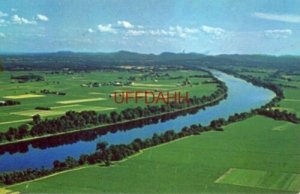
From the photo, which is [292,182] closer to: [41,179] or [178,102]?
[178,102]

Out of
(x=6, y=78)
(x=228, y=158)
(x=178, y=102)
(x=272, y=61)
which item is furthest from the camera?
(x=272, y=61)

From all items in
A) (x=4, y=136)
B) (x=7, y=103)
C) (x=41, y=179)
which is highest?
(x=7, y=103)

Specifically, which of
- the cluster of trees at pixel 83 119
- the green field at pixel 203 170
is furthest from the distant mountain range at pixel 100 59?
the green field at pixel 203 170

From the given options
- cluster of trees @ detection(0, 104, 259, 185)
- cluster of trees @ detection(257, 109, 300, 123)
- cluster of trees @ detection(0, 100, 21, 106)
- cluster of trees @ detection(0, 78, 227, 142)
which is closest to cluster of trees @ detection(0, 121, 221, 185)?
cluster of trees @ detection(0, 104, 259, 185)

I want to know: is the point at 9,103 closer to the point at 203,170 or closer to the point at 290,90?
the point at 203,170

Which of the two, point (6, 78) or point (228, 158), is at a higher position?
point (6, 78)

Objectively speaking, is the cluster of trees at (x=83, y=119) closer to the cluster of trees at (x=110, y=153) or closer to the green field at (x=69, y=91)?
the green field at (x=69, y=91)

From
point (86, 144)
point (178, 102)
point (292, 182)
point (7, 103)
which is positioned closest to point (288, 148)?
point (292, 182)

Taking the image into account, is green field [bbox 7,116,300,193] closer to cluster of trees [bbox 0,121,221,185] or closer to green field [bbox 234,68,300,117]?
cluster of trees [bbox 0,121,221,185]
